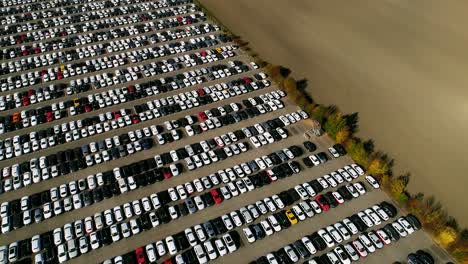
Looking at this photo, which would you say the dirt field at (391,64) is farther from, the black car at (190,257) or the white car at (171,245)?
the white car at (171,245)

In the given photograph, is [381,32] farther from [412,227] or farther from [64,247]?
[64,247]

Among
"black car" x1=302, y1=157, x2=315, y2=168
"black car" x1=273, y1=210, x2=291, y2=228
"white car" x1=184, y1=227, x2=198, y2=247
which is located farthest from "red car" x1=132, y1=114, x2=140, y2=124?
"black car" x1=273, y1=210, x2=291, y2=228

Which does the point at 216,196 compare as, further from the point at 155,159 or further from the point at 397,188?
the point at 397,188

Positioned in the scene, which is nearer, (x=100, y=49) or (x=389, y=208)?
(x=389, y=208)

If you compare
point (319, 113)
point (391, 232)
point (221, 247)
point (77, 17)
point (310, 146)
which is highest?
point (319, 113)

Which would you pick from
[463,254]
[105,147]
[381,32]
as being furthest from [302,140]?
[381,32]

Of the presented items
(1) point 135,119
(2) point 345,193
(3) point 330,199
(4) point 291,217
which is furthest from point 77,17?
(2) point 345,193
